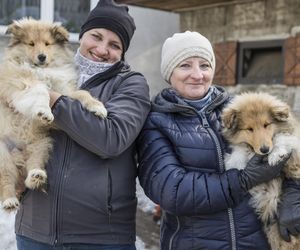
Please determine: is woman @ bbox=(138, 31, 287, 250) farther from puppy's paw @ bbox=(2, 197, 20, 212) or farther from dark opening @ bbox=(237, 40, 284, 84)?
dark opening @ bbox=(237, 40, 284, 84)

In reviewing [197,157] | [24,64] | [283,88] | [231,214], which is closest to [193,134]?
[197,157]

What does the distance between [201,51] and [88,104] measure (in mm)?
713

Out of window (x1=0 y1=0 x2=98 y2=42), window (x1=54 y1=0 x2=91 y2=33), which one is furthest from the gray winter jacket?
window (x1=54 y1=0 x2=91 y2=33)

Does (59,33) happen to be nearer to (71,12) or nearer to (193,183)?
(193,183)

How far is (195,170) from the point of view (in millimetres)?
2533

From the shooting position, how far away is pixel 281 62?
308 inches

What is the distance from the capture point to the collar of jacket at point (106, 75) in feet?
8.91

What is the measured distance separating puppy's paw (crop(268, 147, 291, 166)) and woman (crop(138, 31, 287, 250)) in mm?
36

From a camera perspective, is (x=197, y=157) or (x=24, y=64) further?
(x=24, y=64)

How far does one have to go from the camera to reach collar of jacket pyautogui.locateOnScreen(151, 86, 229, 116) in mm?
2609

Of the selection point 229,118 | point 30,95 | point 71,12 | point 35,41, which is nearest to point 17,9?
point 71,12

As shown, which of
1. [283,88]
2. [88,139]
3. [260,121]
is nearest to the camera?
[88,139]

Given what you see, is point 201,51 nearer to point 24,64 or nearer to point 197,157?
point 197,157

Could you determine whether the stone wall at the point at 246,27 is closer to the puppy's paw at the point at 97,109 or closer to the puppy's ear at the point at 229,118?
the puppy's ear at the point at 229,118
